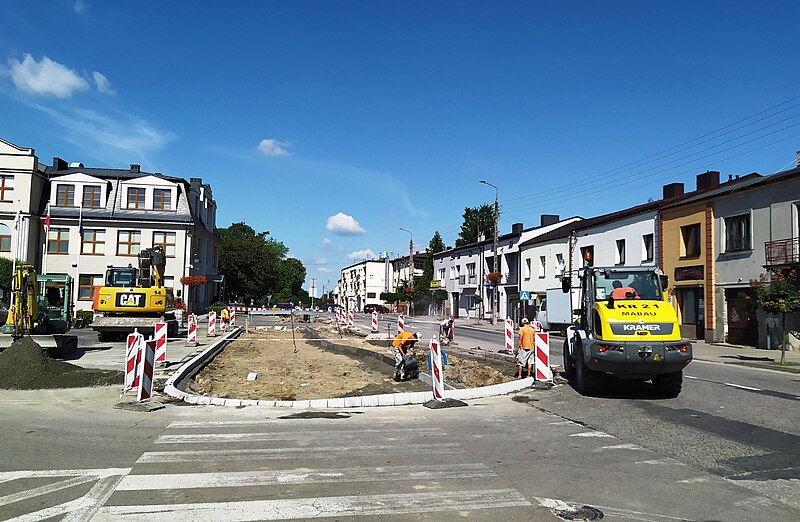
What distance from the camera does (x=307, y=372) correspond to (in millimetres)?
18047

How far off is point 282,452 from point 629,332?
6933mm

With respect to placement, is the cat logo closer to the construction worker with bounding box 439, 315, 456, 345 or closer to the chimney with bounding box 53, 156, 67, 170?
the construction worker with bounding box 439, 315, 456, 345

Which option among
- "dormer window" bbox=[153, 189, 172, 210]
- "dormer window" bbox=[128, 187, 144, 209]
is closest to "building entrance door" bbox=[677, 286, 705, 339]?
"dormer window" bbox=[153, 189, 172, 210]

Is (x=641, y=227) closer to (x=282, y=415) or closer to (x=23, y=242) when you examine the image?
(x=282, y=415)

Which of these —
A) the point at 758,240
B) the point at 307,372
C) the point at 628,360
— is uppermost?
the point at 758,240

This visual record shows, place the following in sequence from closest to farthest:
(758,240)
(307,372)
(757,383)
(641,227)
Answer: (757,383) < (307,372) < (758,240) < (641,227)

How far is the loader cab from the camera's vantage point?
2680cm

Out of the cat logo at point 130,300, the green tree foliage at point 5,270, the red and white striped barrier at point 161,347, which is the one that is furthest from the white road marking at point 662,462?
the green tree foliage at point 5,270

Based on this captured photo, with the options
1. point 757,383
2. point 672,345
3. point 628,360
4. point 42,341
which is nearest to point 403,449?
point 628,360

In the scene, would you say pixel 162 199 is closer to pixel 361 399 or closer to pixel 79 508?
pixel 361 399

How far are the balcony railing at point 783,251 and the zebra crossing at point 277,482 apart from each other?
21.5 m

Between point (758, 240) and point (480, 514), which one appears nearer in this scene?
point (480, 514)

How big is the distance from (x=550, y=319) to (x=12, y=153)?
3951 cm

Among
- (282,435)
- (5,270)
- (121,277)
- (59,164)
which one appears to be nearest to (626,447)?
(282,435)
